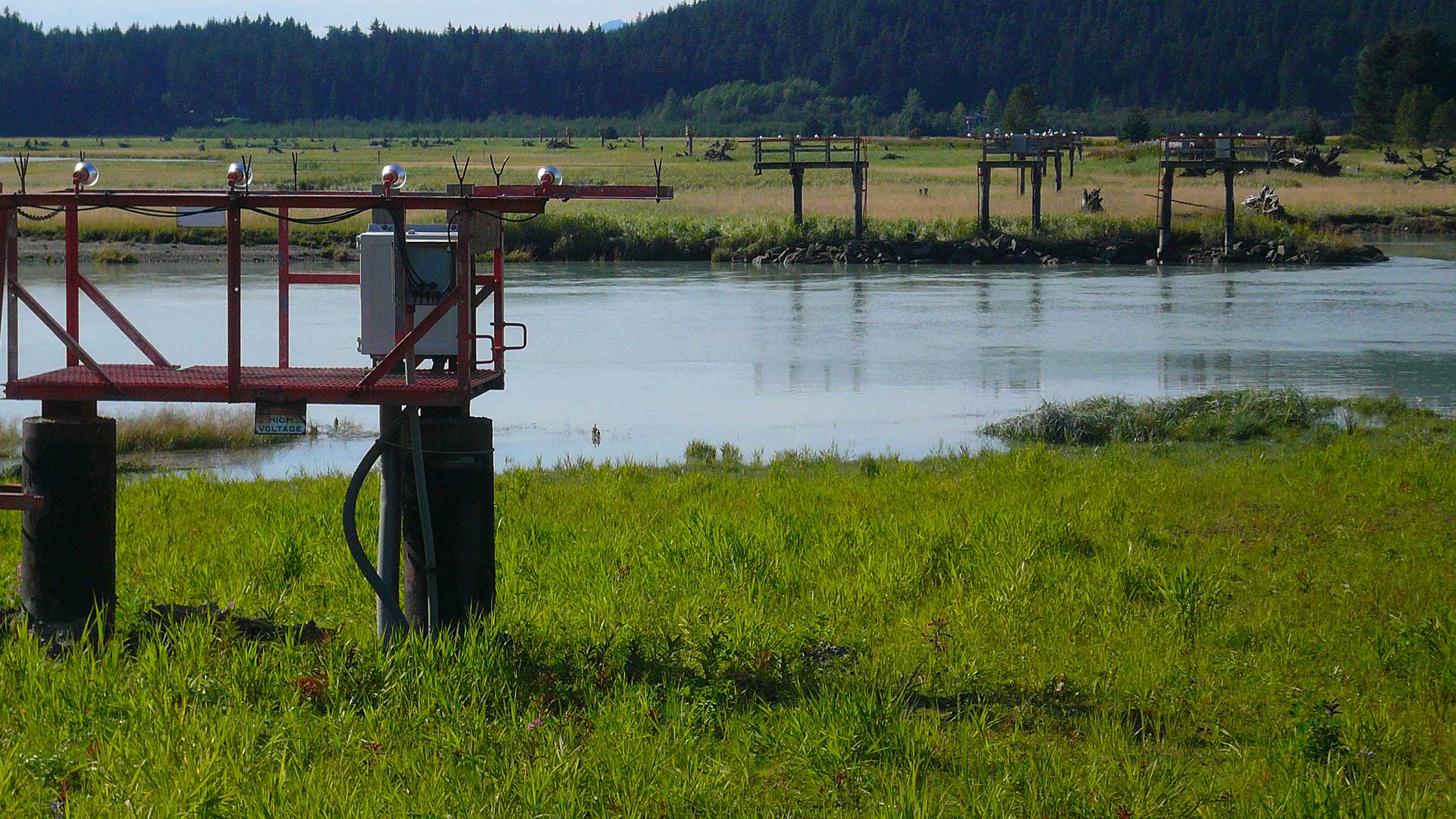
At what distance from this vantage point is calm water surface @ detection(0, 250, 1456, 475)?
1966 cm

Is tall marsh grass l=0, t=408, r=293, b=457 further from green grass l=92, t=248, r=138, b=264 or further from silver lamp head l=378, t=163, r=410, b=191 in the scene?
green grass l=92, t=248, r=138, b=264

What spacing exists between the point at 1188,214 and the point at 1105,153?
3686 cm

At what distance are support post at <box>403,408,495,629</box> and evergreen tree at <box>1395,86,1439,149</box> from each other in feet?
302

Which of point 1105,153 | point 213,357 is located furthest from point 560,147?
point 213,357

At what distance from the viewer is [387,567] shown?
26.3 feet

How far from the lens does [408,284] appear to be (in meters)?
7.95

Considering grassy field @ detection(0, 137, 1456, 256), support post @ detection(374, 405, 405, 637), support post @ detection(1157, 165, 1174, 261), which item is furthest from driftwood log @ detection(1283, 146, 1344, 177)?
support post @ detection(374, 405, 405, 637)

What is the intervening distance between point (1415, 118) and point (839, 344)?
7713 cm

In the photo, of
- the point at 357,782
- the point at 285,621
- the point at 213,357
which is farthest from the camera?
the point at 213,357

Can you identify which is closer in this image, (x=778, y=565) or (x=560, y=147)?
(x=778, y=565)

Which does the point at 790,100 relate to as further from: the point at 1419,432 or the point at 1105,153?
the point at 1419,432

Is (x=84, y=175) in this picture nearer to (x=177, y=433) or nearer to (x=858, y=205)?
(x=177, y=433)

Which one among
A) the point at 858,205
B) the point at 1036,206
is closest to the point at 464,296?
the point at 858,205

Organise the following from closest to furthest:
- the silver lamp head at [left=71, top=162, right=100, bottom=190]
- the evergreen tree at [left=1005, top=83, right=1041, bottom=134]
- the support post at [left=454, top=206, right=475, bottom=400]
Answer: the silver lamp head at [left=71, top=162, right=100, bottom=190] < the support post at [left=454, top=206, right=475, bottom=400] < the evergreen tree at [left=1005, top=83, right=1041, bottom=134]
